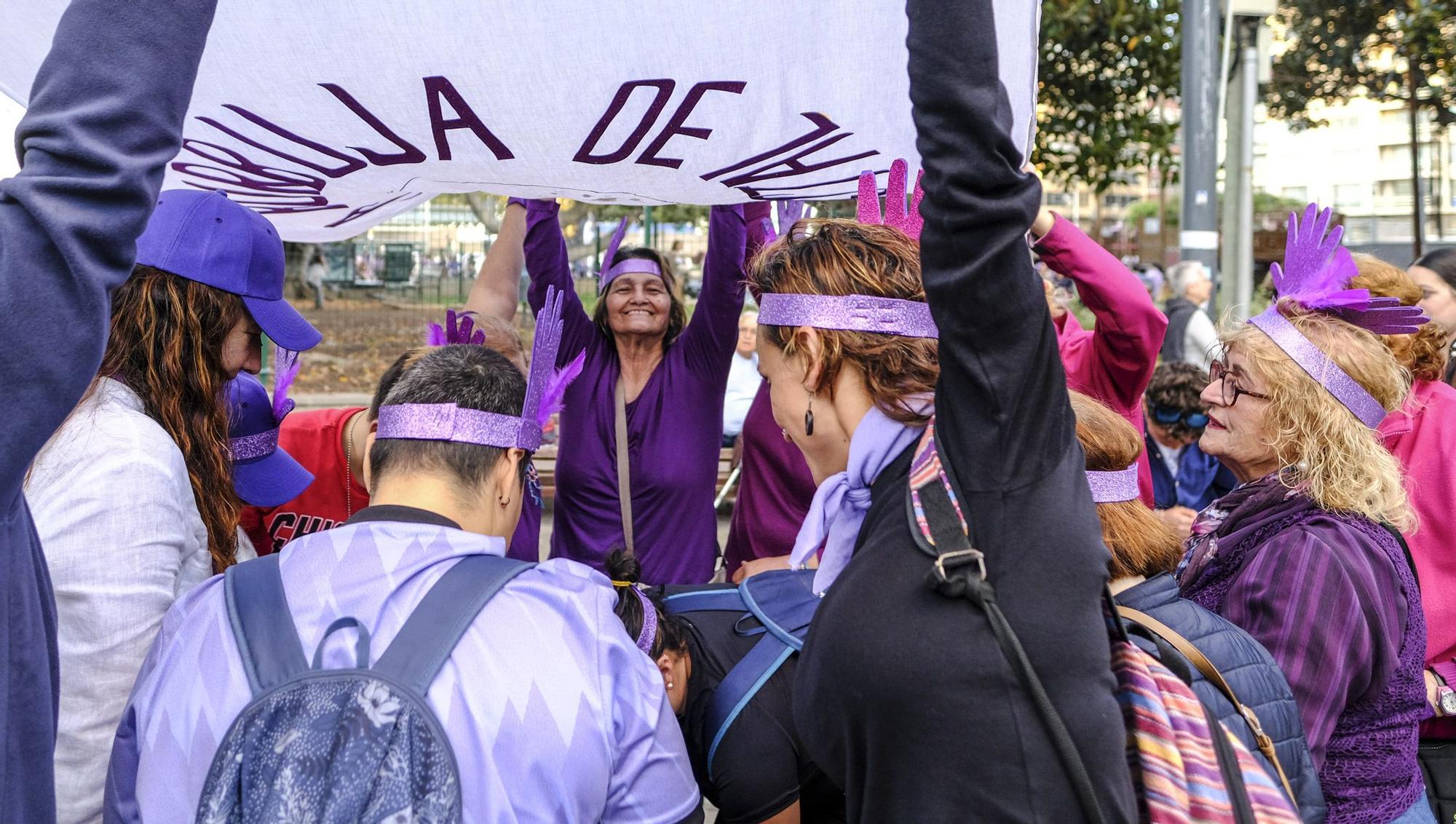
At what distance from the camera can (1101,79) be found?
23.9 feet

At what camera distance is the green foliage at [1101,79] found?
7074 millimetres

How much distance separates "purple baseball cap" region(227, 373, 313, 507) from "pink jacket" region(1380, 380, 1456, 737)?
2.39m

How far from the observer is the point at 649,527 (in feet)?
11.4

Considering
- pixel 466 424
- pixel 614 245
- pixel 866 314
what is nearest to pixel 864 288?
pixel 866 314

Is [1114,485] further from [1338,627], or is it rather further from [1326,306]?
[1326,306]

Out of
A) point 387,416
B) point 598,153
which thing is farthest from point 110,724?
point 598,153

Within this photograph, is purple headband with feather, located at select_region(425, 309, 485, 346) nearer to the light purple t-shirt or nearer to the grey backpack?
the light purple t-shirt

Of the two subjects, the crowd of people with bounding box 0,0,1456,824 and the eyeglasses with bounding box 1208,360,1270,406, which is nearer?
the crowd of people with bounding box 0,0,1456,824

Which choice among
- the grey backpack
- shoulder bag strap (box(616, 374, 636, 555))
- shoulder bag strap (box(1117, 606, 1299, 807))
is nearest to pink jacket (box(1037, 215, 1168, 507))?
shoulder bag strap (box(1117, 606, 1299, 807))

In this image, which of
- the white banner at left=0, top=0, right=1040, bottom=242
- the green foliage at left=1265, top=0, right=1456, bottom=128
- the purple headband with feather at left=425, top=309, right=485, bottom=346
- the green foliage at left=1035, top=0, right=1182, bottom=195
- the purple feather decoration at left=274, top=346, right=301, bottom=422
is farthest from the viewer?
the green foliage at left=1265, top=0, right=1456, bottom=128

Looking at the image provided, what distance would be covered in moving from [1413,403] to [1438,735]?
76 cm

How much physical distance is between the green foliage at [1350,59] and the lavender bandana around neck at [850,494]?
11096 millimetres

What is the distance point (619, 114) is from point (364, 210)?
105cm

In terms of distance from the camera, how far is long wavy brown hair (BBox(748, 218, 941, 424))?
60.6 inches
